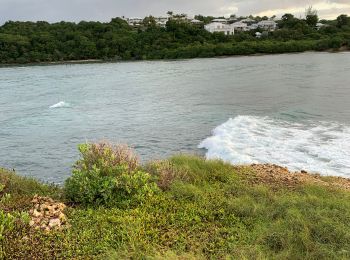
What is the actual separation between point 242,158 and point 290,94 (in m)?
18.7

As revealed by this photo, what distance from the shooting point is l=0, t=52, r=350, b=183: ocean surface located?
1509cm

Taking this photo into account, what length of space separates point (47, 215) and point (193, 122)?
16847 mm

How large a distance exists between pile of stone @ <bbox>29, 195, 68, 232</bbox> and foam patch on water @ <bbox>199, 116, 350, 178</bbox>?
25.3 ft

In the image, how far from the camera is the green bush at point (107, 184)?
23.5 ft

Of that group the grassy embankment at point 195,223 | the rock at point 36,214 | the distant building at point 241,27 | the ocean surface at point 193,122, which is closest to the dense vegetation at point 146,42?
the distant building at point 241,27

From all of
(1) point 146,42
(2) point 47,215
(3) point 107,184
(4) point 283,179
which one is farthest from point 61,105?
(1) point 146,42

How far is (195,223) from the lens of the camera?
6.55 metres

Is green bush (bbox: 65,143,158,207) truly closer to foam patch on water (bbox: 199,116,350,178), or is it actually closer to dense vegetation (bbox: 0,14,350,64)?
foam patch on water (bbox: 199,116,350,178)

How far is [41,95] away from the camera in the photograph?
131 feet

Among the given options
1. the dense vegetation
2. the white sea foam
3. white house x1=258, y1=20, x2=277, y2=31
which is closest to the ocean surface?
the white sea foam

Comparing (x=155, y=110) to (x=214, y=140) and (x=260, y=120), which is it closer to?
(x=260, y=120)

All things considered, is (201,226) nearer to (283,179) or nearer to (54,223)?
(54,223)

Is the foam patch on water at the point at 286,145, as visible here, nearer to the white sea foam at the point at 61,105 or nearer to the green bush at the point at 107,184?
the green bush at the point at 107,184

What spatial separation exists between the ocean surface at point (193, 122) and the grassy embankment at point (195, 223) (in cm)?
524
